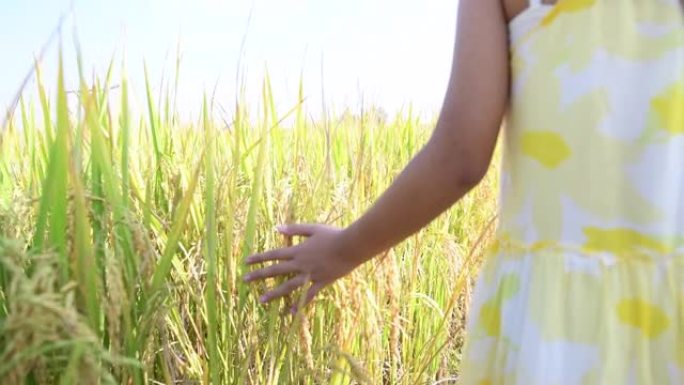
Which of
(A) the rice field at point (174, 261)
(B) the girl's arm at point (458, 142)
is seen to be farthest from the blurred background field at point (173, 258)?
(B) the girl's arm at point (458, 142)

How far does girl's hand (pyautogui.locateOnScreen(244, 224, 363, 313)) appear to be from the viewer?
2.65 feet

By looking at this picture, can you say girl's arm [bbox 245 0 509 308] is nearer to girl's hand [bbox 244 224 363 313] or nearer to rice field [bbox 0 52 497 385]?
girl's hand [bbox 244 224 363 313]

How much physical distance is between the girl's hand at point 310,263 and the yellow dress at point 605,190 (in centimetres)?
21

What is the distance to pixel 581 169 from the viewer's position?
670mm

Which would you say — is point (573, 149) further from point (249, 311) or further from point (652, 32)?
point (249, 311)

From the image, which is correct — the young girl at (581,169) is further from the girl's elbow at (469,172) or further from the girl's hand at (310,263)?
the girl's hand at (310,263)

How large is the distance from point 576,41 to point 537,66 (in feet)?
0.12

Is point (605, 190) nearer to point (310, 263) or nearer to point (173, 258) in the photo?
point (310, 263)

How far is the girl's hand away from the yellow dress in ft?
0.69

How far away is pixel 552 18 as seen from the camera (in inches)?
26.5

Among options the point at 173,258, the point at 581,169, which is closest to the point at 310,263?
the point at 173,258

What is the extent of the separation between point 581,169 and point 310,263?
0.30 metres

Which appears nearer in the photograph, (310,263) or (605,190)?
(605,190)

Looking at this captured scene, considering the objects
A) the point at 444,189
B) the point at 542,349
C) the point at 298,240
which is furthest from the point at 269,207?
the point at 542,349
